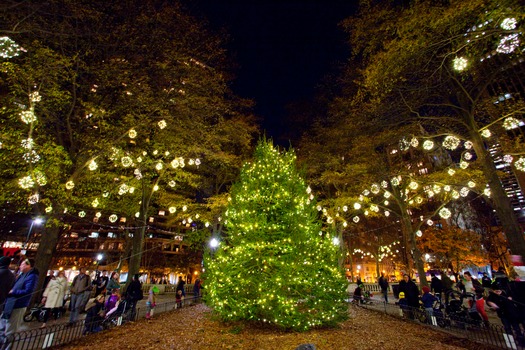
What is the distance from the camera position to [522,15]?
6.25 m

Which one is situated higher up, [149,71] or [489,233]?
[149,71]

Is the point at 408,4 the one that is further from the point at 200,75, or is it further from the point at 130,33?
the point at 130,33

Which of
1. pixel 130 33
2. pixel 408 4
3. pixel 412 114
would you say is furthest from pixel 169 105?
pixel 412 114

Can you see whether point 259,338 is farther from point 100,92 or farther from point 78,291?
point 100,92

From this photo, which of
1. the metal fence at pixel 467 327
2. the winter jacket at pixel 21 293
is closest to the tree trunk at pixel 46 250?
the winter jacket at pixel 21 293

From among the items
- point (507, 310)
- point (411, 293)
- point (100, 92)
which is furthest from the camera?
point (100, 92)

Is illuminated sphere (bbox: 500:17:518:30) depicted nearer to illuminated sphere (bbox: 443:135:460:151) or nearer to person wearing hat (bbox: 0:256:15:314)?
illuminated sphere (bbox: 443:135:460:151)

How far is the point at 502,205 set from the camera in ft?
31.2

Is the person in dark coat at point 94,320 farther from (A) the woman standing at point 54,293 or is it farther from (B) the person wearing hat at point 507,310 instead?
(B) the person wearing hat at point 507,310

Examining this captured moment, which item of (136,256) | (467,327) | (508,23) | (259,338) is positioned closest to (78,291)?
(259,338)

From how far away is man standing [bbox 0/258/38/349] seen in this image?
5.74 meters

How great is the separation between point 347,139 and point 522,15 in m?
12.8

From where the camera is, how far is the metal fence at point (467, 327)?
5.69 meters

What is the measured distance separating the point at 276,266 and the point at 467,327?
5890 millimetres
